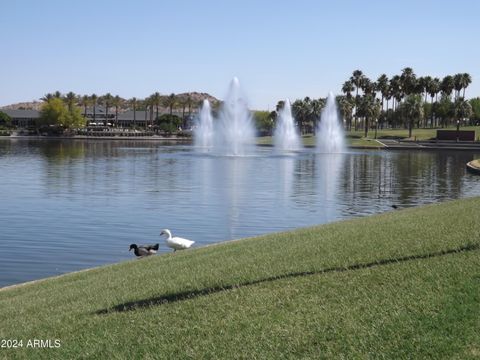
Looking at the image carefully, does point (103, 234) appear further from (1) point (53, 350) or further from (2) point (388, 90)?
(2) point (388, 90)

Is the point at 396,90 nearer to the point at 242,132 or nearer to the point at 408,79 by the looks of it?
the point at 408,79

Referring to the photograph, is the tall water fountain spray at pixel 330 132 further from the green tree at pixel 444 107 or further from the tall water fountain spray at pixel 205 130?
the green tree at pixel 444 107

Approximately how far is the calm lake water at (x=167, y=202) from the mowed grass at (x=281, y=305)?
22.8ft

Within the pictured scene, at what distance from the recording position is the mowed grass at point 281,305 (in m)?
7.27

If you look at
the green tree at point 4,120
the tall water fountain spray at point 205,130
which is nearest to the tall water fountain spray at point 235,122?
the tall water fountain spray at point 205,130

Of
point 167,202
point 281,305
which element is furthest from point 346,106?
point 281,305

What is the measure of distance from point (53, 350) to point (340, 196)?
1228 inches

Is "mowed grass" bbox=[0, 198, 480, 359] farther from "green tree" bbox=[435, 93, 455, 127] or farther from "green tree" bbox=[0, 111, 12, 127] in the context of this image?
"green tree" bbox=[0, 111, 12, 127]

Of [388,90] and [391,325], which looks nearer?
[391,325]

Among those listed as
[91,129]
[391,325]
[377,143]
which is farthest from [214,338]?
[91,129]

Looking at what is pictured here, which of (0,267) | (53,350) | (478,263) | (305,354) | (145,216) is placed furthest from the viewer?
(145,216)

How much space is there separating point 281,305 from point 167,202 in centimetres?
2601

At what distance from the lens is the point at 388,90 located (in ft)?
515

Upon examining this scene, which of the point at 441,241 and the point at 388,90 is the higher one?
the point at 388,90
